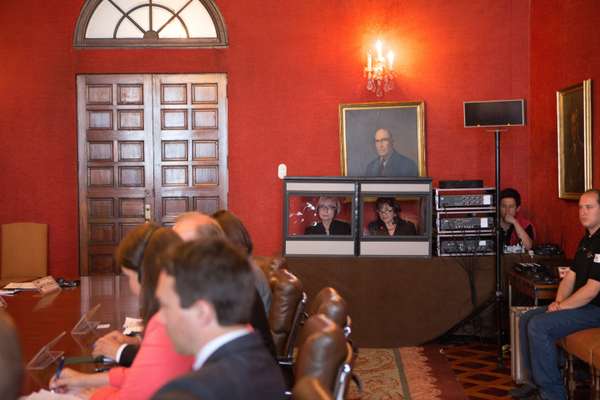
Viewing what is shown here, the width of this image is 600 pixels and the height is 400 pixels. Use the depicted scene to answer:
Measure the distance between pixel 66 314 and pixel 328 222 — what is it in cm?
342

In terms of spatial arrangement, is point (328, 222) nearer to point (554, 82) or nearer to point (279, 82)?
point (279, 82)

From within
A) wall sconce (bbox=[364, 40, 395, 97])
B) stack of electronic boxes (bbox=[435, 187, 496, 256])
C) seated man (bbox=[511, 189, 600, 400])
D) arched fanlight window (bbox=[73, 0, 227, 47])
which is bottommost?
seated man (bbox=[511, 189, 600, 400])

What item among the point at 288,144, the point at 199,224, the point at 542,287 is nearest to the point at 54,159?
the point at 288,144

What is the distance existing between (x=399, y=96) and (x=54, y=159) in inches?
143

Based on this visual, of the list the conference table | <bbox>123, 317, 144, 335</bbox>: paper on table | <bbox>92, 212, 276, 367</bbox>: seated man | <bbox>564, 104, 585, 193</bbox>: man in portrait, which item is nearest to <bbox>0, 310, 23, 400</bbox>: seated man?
the conference table

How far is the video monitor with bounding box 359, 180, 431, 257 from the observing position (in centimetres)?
744

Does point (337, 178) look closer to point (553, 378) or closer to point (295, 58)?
point (295, 58)

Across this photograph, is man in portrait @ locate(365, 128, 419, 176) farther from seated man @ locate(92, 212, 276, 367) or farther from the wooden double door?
seated man @ locate(92, 212, 276, 367)

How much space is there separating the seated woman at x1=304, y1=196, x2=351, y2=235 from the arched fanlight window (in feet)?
7.00

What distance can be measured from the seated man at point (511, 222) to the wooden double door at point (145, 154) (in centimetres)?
283

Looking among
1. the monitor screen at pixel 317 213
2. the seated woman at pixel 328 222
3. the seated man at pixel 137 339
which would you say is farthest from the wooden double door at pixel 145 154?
the seated man at pixel 137 339

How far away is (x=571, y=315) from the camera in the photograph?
548 centimetres

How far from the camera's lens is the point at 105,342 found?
341cm

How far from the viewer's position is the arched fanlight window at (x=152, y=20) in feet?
27.8
